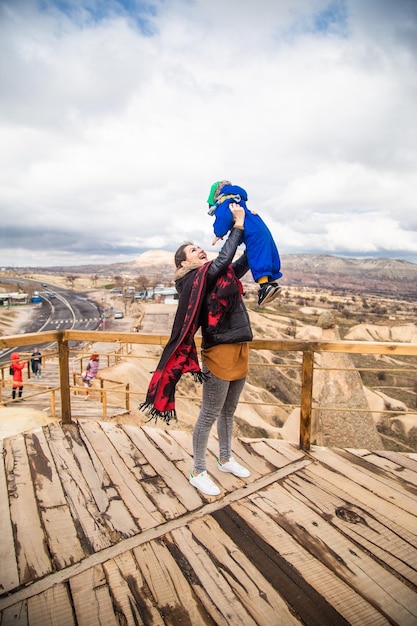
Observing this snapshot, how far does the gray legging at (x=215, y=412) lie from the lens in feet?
8.24

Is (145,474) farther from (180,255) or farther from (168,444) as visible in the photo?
(180,255)

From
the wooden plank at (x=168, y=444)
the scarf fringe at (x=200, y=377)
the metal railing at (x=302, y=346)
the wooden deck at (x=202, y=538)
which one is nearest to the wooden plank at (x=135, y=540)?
the wooden deck at (x=202, y=538)

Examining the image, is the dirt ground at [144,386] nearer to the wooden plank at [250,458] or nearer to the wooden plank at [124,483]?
the wooden plank at [250,458]

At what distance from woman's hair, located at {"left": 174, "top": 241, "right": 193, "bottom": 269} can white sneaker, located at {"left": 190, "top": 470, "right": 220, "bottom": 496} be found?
62.8 inches

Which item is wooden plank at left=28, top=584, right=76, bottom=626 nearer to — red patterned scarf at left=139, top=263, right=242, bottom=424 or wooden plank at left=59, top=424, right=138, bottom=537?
wooden plank at left=59, top=424, right=138, bottom=537

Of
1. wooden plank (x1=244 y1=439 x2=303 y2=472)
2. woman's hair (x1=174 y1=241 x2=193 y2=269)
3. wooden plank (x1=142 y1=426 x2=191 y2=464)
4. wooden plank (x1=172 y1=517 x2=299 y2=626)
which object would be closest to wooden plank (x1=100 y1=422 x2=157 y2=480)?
wooden plank (x1=142 y1=426 x2=191 y2=464)

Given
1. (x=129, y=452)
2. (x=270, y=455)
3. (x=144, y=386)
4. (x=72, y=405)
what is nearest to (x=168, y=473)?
(x=129, y=452)

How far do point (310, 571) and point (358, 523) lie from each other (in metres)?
0.59

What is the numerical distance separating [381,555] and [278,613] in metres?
0.77

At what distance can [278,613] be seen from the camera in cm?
168

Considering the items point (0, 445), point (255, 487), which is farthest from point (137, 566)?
point (0, 445)

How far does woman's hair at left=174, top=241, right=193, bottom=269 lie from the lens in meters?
2.50

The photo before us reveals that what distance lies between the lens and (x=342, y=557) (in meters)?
2.03

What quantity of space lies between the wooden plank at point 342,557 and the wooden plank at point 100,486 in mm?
908
